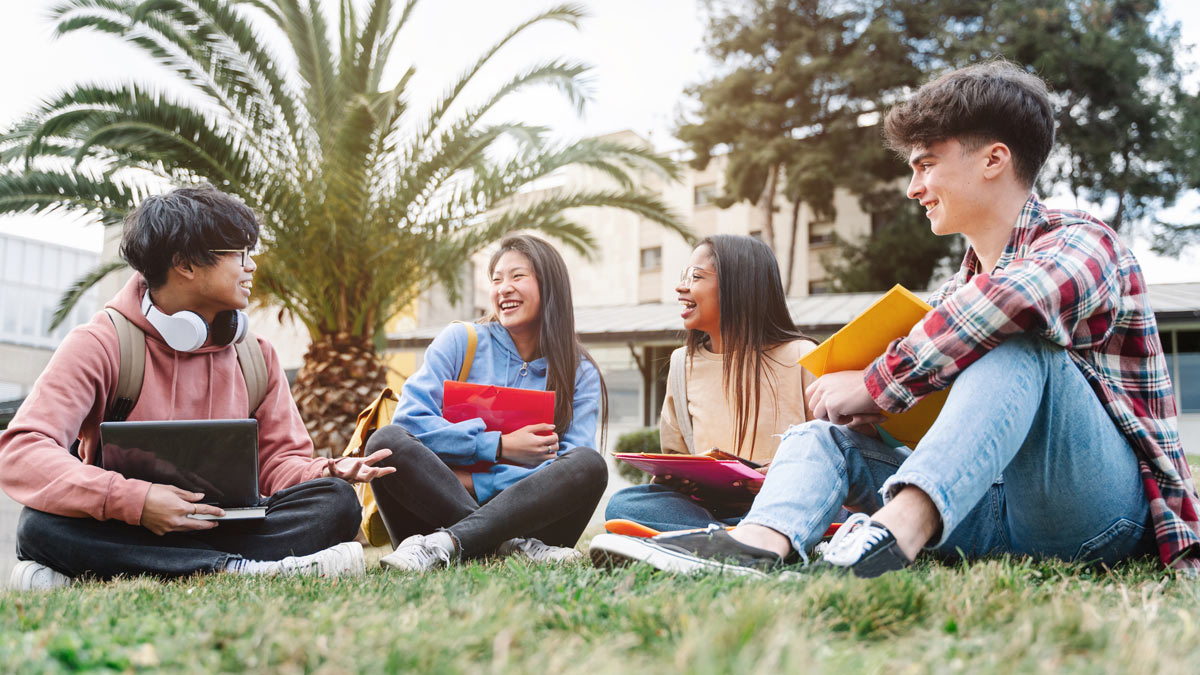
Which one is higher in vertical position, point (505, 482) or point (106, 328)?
point (106, 328)

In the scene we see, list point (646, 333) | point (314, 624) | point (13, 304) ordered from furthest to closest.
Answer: point (13, 304) < point (646, 333) < point (314, 624)

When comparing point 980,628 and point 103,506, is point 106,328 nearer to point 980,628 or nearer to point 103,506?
point 103,506

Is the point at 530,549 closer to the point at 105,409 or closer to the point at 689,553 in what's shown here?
the point at 689,553

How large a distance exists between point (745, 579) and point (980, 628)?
49 cm

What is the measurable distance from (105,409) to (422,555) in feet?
4.45

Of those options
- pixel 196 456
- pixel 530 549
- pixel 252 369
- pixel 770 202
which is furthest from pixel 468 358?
pixel 770 202

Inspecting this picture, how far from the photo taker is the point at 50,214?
25.5ft

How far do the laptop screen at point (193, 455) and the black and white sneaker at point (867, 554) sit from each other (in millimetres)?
1953

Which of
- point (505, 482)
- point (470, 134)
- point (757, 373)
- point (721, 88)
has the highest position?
point (721, 88)

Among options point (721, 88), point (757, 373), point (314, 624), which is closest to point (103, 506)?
point (314, 624)

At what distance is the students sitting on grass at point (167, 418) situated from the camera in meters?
2.73

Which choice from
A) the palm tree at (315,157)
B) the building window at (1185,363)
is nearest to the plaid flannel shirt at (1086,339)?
the palm tree at (315,157)

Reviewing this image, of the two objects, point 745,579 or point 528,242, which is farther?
point 528,242

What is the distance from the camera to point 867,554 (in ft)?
6.08
